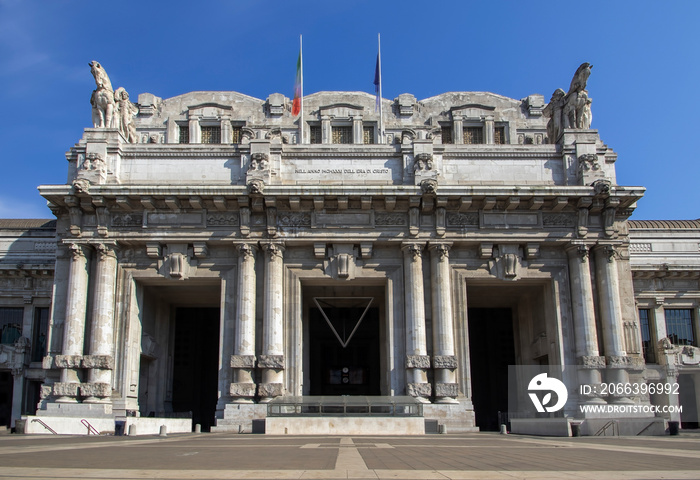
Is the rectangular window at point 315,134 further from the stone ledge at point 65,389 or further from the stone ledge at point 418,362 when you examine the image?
the stone ledge at point 65,389

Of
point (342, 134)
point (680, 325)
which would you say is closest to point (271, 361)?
point (342, 134)

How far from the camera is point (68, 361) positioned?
1176 inches

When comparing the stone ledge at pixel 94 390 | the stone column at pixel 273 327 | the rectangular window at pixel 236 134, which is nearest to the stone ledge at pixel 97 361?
the stone ledge at pixel 94 390

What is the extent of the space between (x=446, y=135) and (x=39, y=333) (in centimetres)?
2642

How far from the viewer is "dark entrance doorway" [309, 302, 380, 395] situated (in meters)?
43.0

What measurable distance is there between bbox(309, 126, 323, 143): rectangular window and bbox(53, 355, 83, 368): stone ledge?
17841mm

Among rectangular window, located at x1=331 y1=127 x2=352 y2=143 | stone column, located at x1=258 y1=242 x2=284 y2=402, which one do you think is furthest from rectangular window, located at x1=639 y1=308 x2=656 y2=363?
stone column, located at x1=258 y1=242 x2=284 y2=402

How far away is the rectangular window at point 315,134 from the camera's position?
40062 millimetres

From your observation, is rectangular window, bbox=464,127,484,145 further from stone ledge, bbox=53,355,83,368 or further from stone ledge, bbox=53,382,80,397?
stone ledge, bbox=53,382,80,397

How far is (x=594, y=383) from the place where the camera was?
1193 inches

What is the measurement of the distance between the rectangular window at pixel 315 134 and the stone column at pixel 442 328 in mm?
11952

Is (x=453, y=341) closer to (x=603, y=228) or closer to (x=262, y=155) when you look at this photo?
(x=603, y=228)

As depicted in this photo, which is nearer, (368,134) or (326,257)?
(326,257)

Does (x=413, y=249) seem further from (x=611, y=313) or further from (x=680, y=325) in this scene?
(x=680, y=325)
